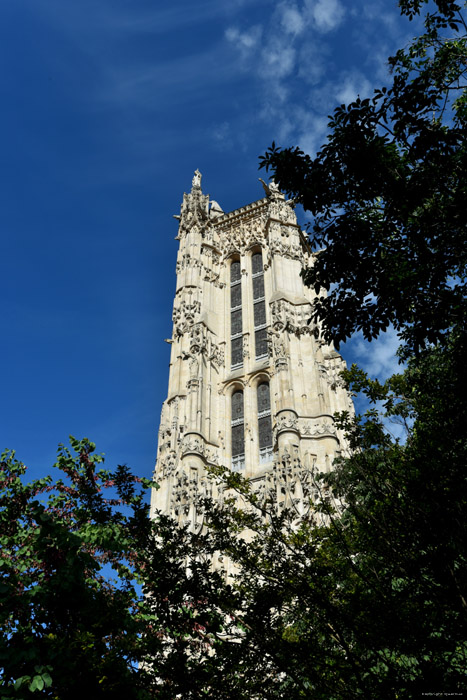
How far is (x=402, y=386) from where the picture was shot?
787 centimetres

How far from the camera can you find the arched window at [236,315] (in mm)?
26750

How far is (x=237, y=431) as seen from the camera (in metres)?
24.0

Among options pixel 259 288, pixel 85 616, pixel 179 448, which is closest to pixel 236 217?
pixel 259 288

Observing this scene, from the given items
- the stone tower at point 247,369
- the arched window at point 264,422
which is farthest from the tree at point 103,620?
the arched window at point 264,422

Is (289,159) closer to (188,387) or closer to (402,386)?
(402,386)

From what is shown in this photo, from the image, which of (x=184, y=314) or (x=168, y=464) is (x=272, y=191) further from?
(x=168, y=464)

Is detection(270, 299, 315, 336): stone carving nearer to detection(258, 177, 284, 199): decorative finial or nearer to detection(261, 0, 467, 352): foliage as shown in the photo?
detection(258, 177, 284, 199): decorative finial

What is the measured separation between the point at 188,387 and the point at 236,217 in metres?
12.7

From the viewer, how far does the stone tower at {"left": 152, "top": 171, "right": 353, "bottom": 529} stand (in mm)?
20453

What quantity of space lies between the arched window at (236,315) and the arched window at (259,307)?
76cm

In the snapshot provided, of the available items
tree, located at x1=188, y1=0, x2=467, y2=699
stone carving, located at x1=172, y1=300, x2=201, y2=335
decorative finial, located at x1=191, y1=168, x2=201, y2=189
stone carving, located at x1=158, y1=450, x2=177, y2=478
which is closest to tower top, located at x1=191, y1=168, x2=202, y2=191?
decorative finial, located at x1=191, y1=168, x2=201, y2=189

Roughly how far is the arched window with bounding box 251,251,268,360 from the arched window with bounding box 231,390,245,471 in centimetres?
211

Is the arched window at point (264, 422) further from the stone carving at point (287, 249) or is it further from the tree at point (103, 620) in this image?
the tree at point (103, 620)

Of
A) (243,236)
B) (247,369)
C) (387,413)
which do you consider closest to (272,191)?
(243,236)
